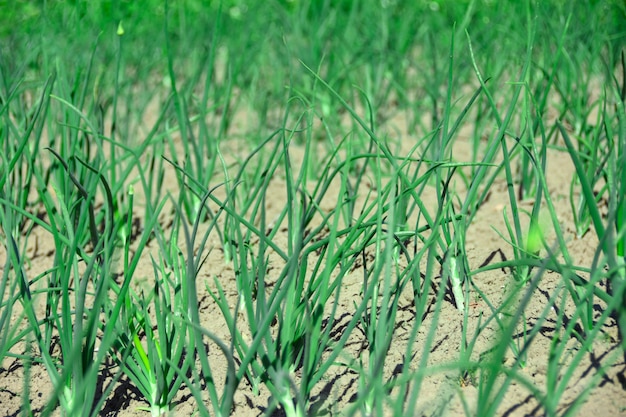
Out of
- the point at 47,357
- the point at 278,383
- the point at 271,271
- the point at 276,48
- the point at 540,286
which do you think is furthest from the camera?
the point at 276,48

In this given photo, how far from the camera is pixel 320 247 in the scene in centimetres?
167

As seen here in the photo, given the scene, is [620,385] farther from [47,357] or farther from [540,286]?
[47,357]

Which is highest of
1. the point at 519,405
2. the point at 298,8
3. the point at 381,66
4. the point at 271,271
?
the point at 298,8

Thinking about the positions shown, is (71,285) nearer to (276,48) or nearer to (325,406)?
(325,406)

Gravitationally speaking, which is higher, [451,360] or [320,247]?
[320,247]

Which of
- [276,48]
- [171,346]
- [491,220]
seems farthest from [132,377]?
[276,48]

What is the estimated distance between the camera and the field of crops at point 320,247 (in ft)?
4.01

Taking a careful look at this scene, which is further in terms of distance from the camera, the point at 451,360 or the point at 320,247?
the point at 320,247

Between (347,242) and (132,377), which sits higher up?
(347,242)

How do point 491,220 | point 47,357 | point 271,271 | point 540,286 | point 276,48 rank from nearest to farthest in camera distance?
point 47,357 → point 540,286 → point 271,271 → point 491,220 → point 276,48

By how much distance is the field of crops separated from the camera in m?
1.22

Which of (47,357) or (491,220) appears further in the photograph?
(491,220)

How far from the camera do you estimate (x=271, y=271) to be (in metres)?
1.82

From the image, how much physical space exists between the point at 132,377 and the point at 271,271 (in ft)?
1.80
